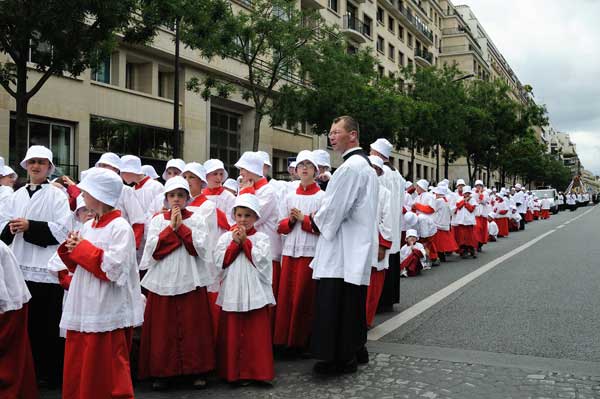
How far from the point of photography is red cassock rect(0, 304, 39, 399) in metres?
4.59

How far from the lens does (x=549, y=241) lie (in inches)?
797

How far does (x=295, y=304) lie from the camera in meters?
6.25

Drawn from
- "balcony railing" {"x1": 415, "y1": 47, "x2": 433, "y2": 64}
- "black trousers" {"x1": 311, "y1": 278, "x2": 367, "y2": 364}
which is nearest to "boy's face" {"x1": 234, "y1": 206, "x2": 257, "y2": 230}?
"black trousers" {"x1": 311, "y1": 278, "x2": 367, "y2": 364}

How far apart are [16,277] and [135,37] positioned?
1038 cm

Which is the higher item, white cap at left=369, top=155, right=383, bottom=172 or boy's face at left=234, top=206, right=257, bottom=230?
white cap at left=369, top=155, right=383, bottom=172

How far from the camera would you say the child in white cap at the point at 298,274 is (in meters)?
6.26

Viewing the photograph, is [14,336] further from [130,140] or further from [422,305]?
[130,140]

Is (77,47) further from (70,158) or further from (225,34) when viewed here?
(70,158)

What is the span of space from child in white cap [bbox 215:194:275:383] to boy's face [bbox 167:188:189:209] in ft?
1.54

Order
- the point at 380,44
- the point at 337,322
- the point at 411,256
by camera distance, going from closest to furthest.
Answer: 1. the point at 337,322
2. the point at 411,256
3. the point at 380,44

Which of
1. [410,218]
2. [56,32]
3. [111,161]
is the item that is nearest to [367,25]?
[410,218]

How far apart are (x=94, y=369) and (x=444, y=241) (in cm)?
1151

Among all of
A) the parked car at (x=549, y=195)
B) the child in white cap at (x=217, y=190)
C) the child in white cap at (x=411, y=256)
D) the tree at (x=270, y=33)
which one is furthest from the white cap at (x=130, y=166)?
the parked car at (x=549, y=195)

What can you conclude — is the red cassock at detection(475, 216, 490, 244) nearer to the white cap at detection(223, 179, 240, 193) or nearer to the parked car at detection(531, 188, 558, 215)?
the white cap at detection(223, 179, 240, 193)
